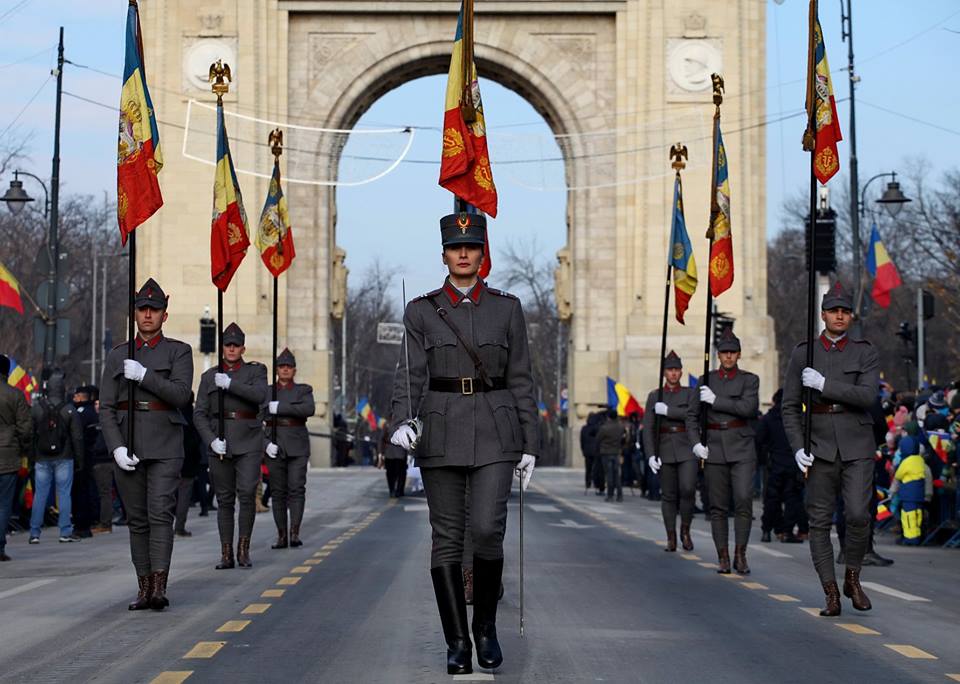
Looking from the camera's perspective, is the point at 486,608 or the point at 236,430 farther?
the point at 236,430

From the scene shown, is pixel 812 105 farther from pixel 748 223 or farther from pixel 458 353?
pixel 748 223

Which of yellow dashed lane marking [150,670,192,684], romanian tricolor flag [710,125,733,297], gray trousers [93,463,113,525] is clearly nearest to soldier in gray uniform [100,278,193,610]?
yellow dashed lane marking [150,670,192,684]

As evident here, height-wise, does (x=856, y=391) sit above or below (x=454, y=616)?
above

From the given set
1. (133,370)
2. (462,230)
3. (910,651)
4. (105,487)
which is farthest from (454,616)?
(105,487)

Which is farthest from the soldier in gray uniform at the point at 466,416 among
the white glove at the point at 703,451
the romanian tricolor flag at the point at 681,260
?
the romanian tricolor flag at the point at 681,260

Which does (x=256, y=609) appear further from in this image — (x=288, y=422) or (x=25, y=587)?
(x=288, y=422)

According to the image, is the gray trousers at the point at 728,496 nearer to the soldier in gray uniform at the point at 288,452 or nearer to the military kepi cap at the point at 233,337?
the military kepi cap at the point at 233,337

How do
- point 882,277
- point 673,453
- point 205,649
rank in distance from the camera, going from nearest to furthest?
point 205,649 < point 673,453 < point 882,277

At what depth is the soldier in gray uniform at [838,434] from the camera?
12.5 meters

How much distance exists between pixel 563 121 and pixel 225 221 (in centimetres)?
3290

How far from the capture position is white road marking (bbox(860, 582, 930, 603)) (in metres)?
13.9

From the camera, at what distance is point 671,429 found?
19.2 metres

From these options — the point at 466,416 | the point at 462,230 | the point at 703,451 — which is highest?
the point at 462,230

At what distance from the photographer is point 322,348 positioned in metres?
53.9
